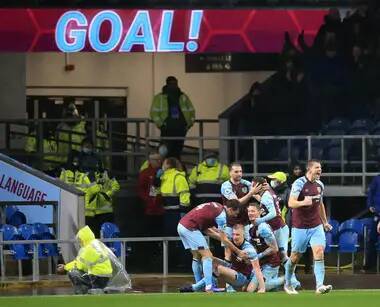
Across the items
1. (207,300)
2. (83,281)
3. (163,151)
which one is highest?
(163,151)

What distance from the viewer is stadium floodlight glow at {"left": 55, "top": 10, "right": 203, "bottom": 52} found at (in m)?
31.5

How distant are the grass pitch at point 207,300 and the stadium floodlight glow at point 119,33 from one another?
10.1 m

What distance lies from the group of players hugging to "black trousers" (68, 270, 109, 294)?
139 cm

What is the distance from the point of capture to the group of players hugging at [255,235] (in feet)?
72.9

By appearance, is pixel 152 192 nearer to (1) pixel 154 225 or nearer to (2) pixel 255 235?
(1) pixel 154 225

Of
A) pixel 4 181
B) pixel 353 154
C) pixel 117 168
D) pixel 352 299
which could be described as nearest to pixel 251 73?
pixel 117 168

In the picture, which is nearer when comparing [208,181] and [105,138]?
[208,181]

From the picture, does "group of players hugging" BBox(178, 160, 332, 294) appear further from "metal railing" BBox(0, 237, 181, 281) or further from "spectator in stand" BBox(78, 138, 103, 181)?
"spectator in stand" BBox(78, 138, 103, 181)

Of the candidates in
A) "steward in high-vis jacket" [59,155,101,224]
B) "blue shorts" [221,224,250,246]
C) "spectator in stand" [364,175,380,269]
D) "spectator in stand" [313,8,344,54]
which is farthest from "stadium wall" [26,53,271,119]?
"blue shorts" [221,224,250,246]

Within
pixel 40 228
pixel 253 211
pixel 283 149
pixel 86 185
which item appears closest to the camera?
pixel 253 211

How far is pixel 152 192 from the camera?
28750 millimetres

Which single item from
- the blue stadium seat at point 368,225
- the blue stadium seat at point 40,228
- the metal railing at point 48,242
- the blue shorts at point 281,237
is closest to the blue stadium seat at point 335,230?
the blue stadium seat at point 368,225

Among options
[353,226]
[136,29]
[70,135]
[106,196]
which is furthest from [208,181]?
[70,135]

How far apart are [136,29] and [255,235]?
363 inches
